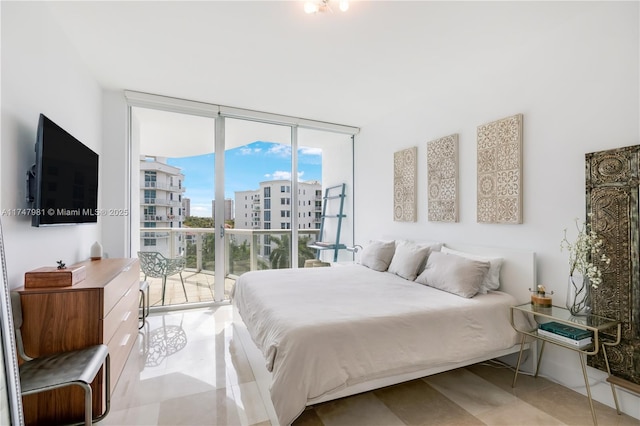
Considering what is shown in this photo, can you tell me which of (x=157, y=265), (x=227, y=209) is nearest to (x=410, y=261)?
(x=227, y=209)

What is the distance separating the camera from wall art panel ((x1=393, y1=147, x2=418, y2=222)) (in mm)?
3732

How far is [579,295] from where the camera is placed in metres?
2.11

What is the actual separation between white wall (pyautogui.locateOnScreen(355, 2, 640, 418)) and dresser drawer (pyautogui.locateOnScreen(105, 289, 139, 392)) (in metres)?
3.06

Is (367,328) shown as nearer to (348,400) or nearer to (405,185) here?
(348,400)

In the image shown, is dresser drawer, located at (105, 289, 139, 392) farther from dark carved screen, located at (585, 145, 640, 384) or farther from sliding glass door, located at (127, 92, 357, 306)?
dark carved screen, located at (585, 145, 640, 384)

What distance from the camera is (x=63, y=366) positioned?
1.55 meters

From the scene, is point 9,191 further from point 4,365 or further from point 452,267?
point 452,267

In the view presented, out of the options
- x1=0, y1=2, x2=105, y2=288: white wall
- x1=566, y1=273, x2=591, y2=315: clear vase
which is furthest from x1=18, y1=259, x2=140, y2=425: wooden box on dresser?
x1=566, y1=273, x2=591, y2=315: clear vase

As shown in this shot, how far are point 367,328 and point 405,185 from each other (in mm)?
2442

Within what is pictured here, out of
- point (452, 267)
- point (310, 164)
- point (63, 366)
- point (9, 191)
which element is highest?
point (310, 164)

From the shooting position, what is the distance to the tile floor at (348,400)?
1831 mm

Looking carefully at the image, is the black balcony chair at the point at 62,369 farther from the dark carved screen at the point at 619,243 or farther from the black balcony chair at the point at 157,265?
the dark carved screen at the point at 619,243

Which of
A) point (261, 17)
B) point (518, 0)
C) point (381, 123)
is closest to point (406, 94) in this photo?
point (381, 123)

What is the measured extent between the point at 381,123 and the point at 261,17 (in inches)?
100.0
